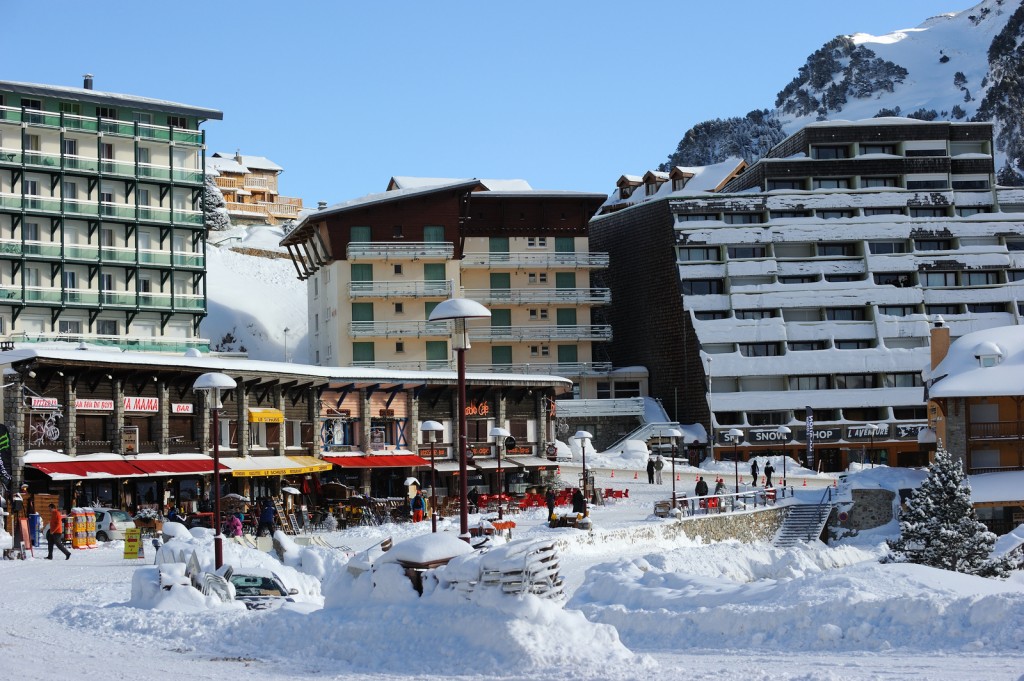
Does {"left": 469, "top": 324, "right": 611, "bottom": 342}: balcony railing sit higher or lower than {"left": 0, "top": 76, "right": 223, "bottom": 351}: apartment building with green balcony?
lower

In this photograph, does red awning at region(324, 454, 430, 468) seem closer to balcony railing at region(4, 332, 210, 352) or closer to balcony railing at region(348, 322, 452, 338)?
balcony railing at region(4, 332, 210, 352)

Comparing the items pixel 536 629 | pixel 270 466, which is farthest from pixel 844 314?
pixel 536 629

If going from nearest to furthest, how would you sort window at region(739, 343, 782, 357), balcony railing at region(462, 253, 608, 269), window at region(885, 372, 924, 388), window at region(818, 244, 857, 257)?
balcony railing at region(462, 253, 608, 269) → window at region(739, 343, 782, 357) → window at region(885, 372, 924, 388) → window at region(818, 244, 857, 257)

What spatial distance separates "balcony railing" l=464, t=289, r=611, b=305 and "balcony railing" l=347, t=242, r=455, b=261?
4.60m

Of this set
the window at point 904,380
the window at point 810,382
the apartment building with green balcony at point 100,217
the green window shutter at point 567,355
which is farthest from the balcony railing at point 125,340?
the window at point 904,380

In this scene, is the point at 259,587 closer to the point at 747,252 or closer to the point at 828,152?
the point at 747,252

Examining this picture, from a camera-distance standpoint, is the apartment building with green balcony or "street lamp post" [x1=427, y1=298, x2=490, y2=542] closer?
"street lamp post" [x1=427, y1=298, x2=490, y2=542]

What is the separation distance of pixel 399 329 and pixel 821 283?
27269mm

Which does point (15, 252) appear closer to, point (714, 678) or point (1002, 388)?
point (1002, 388)

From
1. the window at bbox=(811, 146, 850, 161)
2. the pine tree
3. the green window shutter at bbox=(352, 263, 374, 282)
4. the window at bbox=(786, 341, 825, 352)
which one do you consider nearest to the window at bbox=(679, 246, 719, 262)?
the window at bbox=(786, 341, 825, 352)

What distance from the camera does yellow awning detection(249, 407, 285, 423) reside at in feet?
165

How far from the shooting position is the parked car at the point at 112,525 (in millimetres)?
38125

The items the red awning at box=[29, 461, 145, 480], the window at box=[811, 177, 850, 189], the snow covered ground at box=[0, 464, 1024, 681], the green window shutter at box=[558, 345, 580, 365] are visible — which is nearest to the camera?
the snow covered ground at box=[0, 464, 1024, 681]

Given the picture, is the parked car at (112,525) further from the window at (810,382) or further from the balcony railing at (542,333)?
the window at (810,382)
